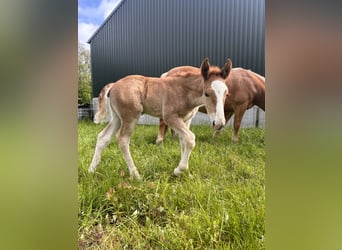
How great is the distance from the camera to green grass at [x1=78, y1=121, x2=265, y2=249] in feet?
2.87

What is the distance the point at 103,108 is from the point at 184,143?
0.33m

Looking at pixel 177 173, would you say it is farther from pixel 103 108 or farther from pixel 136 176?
pixel 103 108

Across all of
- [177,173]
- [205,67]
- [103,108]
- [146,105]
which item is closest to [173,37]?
[205,67]

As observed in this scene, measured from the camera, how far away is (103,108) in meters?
1.04

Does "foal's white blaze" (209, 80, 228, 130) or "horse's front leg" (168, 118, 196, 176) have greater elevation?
"foal's white blaze" (209, 80, 228, 130)

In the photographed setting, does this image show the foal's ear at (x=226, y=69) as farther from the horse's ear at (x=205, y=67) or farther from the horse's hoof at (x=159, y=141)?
the horse's hoof at (x=159, y=141)

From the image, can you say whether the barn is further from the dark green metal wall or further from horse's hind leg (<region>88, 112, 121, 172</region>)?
horse's hind leg (<region>88, 112, 121, 172</region>)

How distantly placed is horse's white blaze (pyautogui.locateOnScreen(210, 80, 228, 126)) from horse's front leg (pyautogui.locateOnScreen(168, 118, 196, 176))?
0.11m

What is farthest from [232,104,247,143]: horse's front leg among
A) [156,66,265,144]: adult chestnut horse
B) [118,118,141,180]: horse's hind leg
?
[118,118,141,180]: horse's hind leg

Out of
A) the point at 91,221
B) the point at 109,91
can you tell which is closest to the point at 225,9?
the point at 109,91

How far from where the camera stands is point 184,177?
99 centimetres

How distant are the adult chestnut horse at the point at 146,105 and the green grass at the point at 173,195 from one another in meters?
0.03
